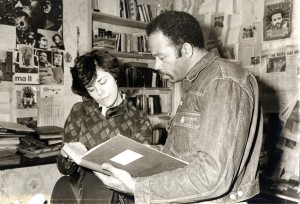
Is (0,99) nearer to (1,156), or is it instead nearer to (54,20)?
(1,156)

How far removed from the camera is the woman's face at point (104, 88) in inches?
76.1

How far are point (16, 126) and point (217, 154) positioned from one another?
1912mm

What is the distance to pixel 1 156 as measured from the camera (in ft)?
6.95

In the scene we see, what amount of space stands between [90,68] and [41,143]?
820 millimetres

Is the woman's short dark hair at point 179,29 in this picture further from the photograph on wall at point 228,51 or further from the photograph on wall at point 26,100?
the photograph on wall at point 228,51

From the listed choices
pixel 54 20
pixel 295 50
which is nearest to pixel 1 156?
pixel 54 20

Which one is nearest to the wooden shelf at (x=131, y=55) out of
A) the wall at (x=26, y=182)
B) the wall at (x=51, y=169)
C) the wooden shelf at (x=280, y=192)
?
the wall at (x=51, y=169)

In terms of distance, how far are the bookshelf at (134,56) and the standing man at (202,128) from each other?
72.3 inches

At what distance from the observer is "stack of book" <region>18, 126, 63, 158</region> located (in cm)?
229

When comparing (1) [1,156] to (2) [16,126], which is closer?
(1) [1,156]

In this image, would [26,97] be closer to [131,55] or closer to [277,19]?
[131,55]

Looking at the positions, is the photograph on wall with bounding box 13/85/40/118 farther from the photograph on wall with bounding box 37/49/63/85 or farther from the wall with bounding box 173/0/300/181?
the wall with bounding box 173/0/300/181

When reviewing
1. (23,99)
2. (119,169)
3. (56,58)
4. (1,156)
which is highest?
(56,58)

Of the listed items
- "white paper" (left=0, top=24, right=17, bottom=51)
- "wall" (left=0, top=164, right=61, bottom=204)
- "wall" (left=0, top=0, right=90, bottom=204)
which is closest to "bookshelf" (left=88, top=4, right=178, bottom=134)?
"wall" (left=0, top=0, right=90, bottom=204)
